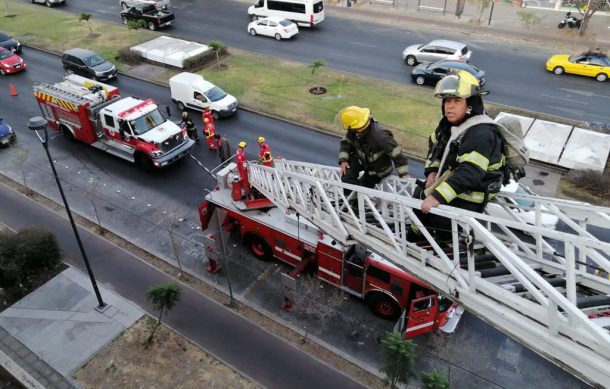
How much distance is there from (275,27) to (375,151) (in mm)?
24472

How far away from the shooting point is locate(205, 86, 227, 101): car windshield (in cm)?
2125

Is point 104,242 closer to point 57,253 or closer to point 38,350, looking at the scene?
point 57,253

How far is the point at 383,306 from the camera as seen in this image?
11555 millimetres

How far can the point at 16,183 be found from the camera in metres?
17.1

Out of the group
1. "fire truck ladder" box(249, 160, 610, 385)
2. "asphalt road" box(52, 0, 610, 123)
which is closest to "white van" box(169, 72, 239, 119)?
Answer: "asphalt road" box(52, 0, 610, 123)

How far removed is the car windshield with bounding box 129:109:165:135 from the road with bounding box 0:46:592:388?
5.60ft

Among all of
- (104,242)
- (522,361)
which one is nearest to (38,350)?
(104,242)

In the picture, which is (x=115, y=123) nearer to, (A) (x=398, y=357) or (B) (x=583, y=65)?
(A) (x=398, y=357)

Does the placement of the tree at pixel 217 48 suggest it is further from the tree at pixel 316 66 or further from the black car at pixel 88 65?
the black car at pixel 88 65

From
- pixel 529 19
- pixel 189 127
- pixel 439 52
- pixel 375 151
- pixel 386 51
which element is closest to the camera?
pixel 375 151

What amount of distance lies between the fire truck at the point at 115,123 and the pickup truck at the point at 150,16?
14.6 m

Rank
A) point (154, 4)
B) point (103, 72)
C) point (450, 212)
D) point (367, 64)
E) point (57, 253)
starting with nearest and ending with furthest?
point (450, 212) → point (57, 253) → point (103, 72) → point (367, 64) → point (154, 4)

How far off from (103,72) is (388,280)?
21.0 meters

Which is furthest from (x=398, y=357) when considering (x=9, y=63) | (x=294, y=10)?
(x=294, y=10)
